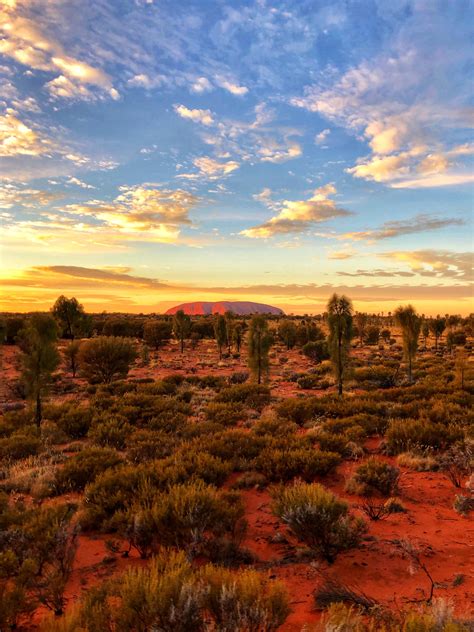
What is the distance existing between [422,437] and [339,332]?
1023 cm

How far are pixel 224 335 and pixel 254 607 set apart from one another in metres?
44.5

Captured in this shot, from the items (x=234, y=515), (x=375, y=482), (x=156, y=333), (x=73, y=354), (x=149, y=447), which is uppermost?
(x=156, y=333)

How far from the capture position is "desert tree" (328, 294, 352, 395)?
71.7ft

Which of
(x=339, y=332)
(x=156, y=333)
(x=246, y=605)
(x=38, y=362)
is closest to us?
(x=246, y=605)

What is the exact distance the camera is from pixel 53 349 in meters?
17.2

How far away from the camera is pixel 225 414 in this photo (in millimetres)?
17219

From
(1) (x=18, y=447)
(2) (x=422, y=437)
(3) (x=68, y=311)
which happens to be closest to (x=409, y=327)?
(2) (x=422, y=437)

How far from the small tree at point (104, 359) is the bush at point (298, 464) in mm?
22741

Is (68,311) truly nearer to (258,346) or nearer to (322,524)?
(258,346)

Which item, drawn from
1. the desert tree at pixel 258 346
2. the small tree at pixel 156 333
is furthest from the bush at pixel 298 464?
the small tree at pixel 156 333

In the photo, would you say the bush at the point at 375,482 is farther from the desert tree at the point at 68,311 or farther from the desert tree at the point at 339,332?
the desert tree at the point at 68,311

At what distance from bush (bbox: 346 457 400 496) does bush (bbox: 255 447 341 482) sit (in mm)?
950

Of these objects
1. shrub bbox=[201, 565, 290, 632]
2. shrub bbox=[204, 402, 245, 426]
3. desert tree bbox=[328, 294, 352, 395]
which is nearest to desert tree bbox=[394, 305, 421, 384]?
desert tree bbox=[328, 294, 352, 395]

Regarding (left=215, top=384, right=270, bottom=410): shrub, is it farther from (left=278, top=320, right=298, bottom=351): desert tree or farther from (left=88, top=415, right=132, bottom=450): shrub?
(left=278, top=320, right=298, bottom=351): desert tree
